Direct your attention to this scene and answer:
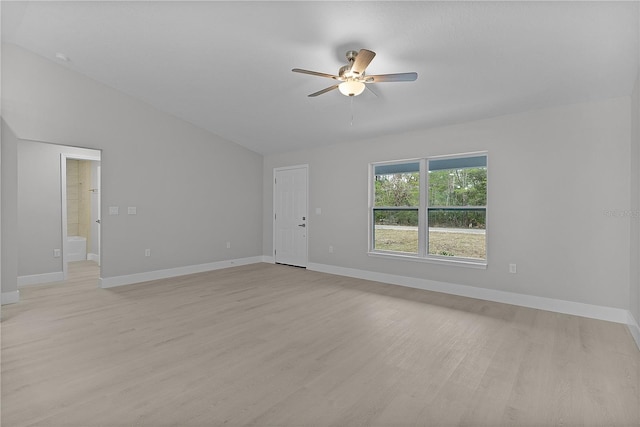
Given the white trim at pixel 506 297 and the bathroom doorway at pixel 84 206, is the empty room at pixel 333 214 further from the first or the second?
the bathroom doorway at pixel 84 206

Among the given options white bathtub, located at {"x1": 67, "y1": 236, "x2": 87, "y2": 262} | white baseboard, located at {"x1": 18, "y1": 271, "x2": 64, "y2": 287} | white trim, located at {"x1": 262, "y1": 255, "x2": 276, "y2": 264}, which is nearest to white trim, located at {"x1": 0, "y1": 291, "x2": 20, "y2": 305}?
white baseboard, located at {"x1": 18, "y1": 271, "x2": 64, "y2": 287}

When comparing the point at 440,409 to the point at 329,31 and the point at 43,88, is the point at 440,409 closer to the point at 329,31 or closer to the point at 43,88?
the point at 329,31

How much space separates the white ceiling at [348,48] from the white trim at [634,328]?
2488mm

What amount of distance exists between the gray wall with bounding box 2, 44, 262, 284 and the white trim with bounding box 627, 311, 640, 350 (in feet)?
20.6

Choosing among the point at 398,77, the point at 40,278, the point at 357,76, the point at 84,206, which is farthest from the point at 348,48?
the point at 84,206

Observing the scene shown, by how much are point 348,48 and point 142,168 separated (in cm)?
414

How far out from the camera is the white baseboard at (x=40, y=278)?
5027 millimetres

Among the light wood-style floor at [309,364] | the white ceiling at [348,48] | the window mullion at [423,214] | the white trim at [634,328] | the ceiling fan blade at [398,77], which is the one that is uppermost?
the white ceiling at [348,48]

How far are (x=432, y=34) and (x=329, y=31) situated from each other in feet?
3.16

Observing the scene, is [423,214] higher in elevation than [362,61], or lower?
lower

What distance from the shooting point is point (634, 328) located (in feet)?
10.2

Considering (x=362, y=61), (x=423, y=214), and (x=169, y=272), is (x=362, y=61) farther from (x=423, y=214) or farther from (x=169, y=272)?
(x=169, y=272)

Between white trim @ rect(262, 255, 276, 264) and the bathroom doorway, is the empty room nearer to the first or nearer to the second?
white trim @ rect(262, 255, 276, 264)

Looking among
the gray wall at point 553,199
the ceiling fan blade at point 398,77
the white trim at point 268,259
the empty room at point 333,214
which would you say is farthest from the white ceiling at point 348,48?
the white trim at point 268,259
